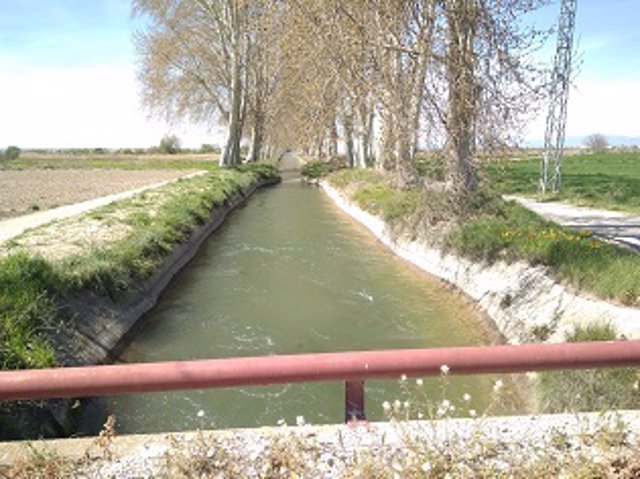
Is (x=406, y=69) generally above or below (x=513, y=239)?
above

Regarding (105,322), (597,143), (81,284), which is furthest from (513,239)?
(597,143)

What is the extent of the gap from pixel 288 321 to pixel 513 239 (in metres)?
4.38

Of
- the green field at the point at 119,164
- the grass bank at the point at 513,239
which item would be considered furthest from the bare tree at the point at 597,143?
the grass bank at the point at 513,239

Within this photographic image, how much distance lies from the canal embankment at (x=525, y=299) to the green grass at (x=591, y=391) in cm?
111

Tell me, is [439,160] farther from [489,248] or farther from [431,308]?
[431,308]

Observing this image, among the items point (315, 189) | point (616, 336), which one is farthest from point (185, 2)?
point (616, 336)

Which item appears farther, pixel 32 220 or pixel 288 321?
pixel 32 220

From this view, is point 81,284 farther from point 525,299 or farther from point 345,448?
point 525,299

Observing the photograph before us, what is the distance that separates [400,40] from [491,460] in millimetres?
13507

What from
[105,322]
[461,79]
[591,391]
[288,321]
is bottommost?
[288,321]

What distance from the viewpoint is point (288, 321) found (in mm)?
9734

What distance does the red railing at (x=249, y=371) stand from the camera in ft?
11.3

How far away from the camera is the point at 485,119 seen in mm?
13328

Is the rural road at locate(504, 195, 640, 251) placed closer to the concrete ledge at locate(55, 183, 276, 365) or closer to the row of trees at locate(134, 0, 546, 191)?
the row of trees at locate(134, 0, 546, 191)
